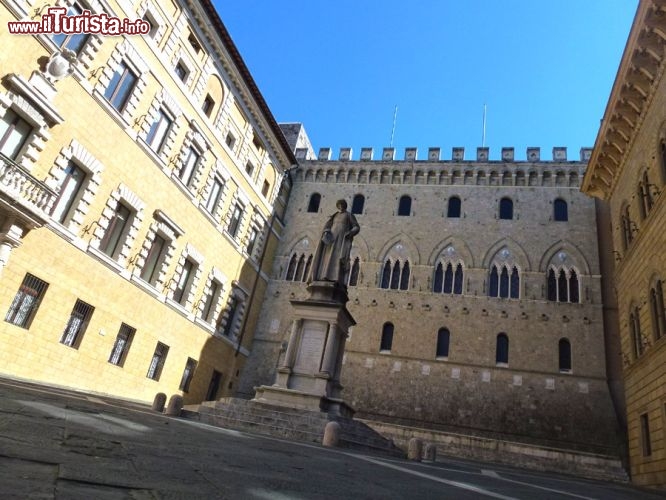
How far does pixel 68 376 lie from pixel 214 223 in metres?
8.59

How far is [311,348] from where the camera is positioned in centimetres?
1157

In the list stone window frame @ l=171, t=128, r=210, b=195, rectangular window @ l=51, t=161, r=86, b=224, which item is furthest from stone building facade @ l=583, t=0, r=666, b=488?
rectangular window @ l=51, t=161, r=86, b=224

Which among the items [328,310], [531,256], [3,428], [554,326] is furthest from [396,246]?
[3,428]

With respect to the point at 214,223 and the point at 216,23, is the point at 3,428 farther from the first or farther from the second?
the point at 216,23

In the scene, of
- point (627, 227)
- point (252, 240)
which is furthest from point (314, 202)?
point (627, 227)

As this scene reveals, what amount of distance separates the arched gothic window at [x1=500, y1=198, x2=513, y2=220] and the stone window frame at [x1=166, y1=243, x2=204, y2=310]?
1508 cm

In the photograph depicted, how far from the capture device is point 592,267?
21562 millimetres

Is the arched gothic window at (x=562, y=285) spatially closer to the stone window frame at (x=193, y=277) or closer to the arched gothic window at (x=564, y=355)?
the arched gothic window at (x=564, y=355)

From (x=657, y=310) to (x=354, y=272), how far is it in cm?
1417

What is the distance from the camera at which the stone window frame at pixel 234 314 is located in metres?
21.3

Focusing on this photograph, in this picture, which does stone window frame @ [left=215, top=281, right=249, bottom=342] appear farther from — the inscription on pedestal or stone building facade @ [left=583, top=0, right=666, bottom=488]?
stone building facade @ [left=583, top=0, right=666, bottom=488]

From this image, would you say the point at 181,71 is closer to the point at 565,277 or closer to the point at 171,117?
the point at 171,117

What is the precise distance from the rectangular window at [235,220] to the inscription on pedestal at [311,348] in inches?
432

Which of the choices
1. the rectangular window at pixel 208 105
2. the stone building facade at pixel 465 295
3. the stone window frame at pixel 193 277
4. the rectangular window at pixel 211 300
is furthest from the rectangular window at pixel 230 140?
the stone building facade at pixel 465 295
